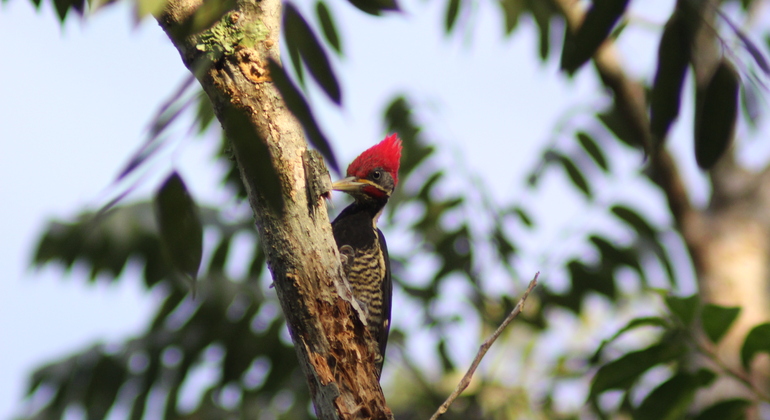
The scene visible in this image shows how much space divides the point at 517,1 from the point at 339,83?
2003 millimetres

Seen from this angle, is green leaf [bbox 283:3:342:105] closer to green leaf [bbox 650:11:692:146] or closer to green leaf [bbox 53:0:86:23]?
green leaf [bbox 53:0:86:23]

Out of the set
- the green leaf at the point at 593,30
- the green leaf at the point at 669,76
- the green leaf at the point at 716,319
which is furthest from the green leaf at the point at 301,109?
the green leaf at the point at 716,319

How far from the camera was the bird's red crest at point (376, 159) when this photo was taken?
11.8ft

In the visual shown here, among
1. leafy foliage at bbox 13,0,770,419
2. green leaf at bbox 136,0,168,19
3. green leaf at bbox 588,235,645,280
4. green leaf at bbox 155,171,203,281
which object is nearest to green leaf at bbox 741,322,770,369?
leafy foliage at bbox 13,0,770,419

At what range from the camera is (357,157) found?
362 cm

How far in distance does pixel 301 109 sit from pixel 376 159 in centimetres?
244

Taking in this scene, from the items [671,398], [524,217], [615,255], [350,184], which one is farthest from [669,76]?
[524,217]

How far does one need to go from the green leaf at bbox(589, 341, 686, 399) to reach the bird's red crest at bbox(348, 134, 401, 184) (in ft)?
5.58

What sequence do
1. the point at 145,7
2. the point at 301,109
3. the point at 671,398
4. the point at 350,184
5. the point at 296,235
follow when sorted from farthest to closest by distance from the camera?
the point at 350,184 → the point at 671,398 → the point at 296,235 → the point at 301,109 → the point at 145,7

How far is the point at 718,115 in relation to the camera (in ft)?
5.00

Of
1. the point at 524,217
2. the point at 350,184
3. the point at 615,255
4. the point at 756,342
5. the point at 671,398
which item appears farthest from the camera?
the point at 524,217

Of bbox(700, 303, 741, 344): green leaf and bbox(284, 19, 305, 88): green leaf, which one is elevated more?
bbox(284, 19, 305, 88): green leaf

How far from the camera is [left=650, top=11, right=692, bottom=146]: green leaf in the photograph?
152 cm

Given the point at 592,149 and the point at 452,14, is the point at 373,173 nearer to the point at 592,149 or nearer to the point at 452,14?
the point at 452,14
